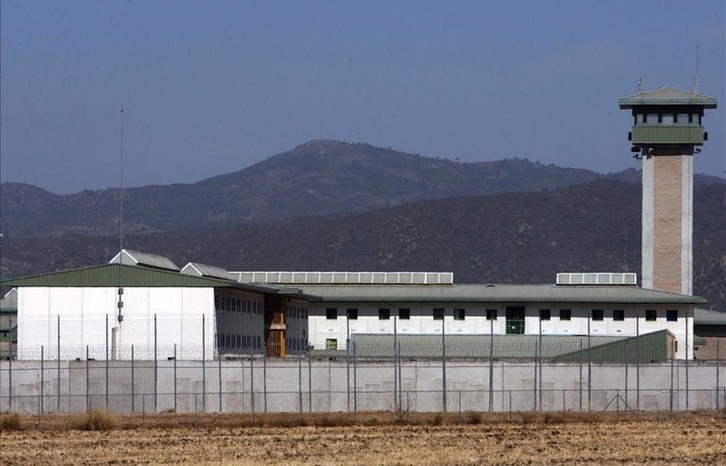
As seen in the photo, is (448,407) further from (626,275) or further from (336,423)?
(626,275)

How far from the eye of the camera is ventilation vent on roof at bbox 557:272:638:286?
354 feet

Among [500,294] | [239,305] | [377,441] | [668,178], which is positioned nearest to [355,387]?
[377,441]

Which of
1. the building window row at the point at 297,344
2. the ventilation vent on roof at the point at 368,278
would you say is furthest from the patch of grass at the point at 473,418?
the ventilation vent on roof at the point at 368,278

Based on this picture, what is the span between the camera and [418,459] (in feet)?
143

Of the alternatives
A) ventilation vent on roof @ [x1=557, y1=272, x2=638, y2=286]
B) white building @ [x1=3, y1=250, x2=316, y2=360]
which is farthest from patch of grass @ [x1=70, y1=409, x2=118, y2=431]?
ventilation vent on roof @ [x1=557, y1=272, x2=638, y2=286]

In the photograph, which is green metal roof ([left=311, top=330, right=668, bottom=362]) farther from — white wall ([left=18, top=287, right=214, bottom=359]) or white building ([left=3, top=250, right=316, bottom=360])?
white wall ([left=18, top=287, right=214, bottom=359])

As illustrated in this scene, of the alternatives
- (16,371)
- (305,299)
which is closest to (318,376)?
(16,371)

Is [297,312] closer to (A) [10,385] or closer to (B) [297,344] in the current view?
(B) [297,344]

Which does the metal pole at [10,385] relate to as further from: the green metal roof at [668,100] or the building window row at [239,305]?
the green metal roof at [668,100]

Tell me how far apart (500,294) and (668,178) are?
1867 cm

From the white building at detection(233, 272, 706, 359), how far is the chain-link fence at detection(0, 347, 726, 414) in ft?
81.5

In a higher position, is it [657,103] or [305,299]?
[657,103]

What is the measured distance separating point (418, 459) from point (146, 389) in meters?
34.3

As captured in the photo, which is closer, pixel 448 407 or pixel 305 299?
pixel 448 407
